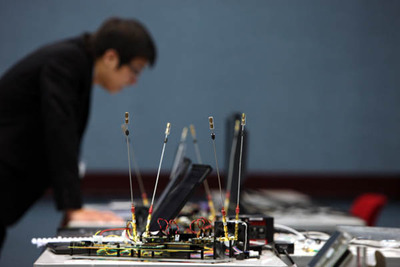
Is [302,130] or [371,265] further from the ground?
[371,265]

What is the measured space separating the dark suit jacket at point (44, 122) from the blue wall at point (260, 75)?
2.71m

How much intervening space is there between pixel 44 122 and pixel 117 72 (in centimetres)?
45

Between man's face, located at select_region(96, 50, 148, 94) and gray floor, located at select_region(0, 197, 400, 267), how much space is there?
2.20 m

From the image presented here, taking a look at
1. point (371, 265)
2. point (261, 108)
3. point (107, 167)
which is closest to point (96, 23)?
point (107, 167)

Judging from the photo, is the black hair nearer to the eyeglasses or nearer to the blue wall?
the eyeglasses

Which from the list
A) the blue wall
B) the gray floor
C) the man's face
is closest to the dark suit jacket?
the man's face

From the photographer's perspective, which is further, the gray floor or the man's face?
the gray floor

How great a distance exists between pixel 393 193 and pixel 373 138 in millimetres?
590

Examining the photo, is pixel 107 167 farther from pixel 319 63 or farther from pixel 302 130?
pixel 319 63

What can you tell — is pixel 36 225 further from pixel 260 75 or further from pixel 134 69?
pixel 134 69

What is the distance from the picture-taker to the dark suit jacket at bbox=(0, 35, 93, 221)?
7.02 feet

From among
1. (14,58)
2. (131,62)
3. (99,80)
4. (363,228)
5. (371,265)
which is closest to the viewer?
(371,265)

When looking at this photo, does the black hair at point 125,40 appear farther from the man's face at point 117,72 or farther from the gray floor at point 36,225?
the gray floor at point 36,225

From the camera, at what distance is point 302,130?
205 inches
